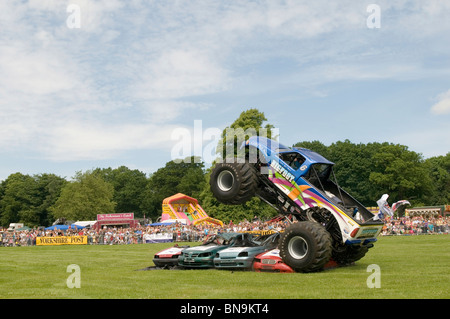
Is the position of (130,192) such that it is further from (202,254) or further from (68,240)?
(202,254)

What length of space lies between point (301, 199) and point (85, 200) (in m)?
83.1

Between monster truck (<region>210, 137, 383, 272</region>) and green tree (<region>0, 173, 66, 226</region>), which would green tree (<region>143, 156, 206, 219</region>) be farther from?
monster truck (<region>210, 137, 383, 272</region>)

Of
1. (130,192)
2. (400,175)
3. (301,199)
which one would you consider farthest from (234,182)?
(130,192)

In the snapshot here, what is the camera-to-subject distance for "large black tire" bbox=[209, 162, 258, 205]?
1730 cm

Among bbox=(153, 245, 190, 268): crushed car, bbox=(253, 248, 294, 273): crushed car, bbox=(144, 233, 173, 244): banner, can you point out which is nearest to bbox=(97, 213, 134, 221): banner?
bbox=(144, 233, 173, 244): banner

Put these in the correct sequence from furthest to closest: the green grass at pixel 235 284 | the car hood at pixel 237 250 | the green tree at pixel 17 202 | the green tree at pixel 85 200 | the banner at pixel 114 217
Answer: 1. the green tree at pixel 17 202
2. the green tree at pixel 85 200
3. the banner at pixel 114 217
4. the car hood at pixel 237 250
5. the green grass at pixel 235 284

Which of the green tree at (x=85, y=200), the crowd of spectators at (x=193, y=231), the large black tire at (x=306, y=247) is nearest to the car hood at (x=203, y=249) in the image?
the large black tire at (x=306, y=247)

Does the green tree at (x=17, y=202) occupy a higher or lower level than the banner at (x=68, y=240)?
higher

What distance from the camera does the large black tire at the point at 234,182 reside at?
1730 centimetres

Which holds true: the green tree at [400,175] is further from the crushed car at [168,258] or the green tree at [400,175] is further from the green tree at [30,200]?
the green tree at [30,200]

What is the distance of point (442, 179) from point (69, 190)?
80.9 meters

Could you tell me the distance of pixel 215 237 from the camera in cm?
1953
